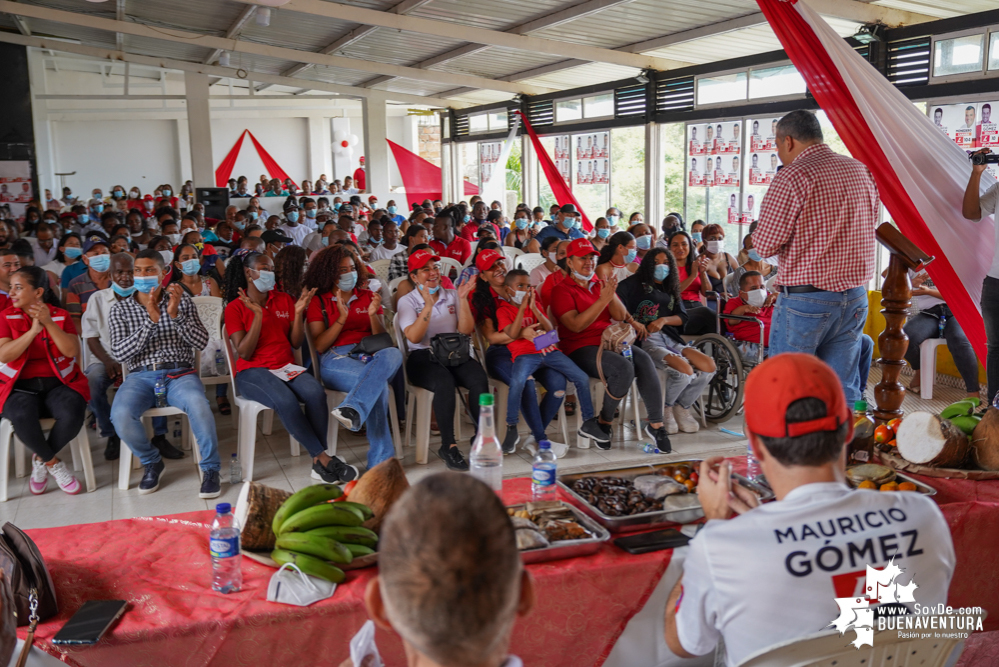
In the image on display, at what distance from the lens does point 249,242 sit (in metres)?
5.92

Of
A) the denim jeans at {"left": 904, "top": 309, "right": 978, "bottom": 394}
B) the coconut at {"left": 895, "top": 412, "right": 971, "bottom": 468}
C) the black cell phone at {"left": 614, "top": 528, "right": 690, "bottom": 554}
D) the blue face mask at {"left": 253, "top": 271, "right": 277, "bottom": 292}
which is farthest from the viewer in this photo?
the denim jeans at {"left": 904, "top": 309, "right": 978, "bottom": 394}

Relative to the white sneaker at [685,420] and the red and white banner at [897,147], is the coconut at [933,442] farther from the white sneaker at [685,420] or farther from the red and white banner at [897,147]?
the white sneaker at [685,420]

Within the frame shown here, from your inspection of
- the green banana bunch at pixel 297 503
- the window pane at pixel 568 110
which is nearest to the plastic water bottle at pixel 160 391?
the green banana bunch at pixel 297 503

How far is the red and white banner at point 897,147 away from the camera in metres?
3.24

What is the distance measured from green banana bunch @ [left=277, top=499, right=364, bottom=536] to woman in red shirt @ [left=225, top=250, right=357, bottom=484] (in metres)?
2.08

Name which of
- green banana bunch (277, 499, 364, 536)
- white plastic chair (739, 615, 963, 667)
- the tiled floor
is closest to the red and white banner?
the tiled floor

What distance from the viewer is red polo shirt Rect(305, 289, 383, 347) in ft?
13.7

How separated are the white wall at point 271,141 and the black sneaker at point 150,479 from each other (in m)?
21.1

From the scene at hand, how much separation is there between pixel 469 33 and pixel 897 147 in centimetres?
662

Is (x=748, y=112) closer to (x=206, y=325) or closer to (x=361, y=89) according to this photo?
(x=206, y=325)

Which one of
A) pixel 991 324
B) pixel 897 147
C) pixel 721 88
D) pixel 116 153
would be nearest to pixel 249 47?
pixel 721 88

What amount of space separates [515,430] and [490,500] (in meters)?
3.40

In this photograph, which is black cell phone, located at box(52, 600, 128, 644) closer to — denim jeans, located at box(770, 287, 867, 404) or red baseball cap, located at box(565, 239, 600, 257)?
denim jeans, located at box(770, 287, 867, 404)

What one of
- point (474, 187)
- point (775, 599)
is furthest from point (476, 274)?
point (474, 187)
